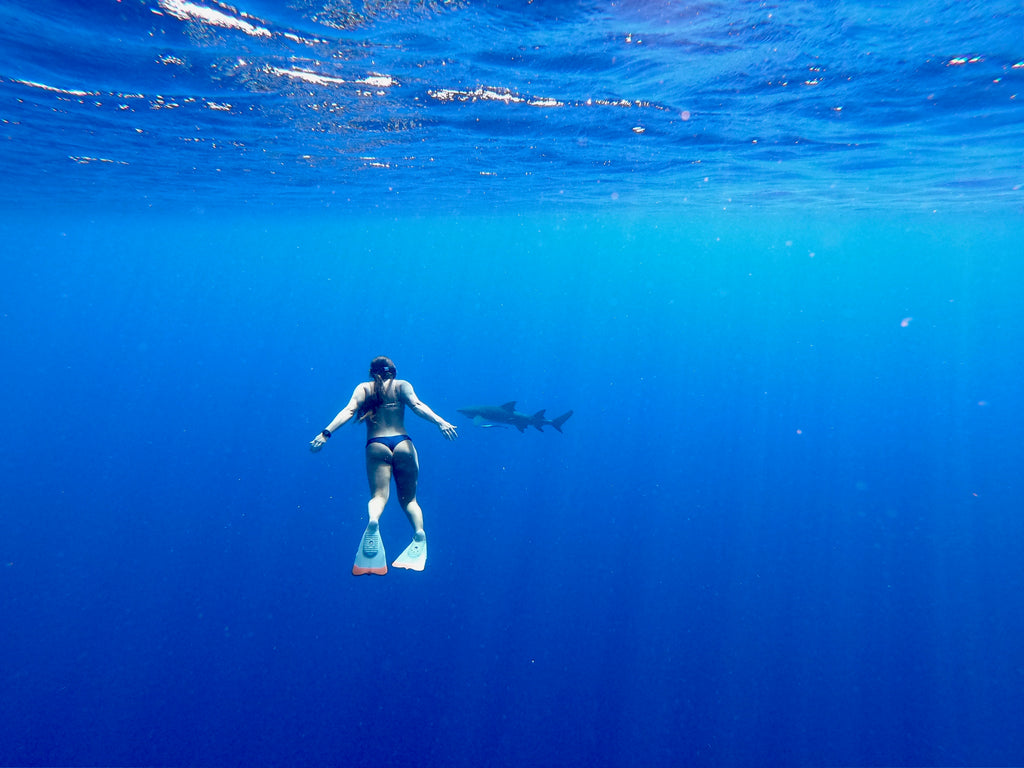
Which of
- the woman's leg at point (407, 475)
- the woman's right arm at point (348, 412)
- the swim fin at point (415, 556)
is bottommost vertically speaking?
the swim fin at point (415, 556)

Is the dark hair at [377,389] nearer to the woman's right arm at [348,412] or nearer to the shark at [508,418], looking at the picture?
the woman's right arm at [348,412]

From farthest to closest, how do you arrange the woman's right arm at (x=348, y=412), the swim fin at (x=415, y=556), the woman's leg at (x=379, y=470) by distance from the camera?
1. the woman's leg at (x=379, y=470)
2. the swim fin at (x=415, y=556)
3. the woman's right arm at (x=348, y=412)

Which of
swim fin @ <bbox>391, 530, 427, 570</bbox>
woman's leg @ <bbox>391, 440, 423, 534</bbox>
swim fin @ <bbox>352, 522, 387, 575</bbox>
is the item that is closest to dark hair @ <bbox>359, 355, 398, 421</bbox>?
woman's leg @ <bbox>391, 440, 423, 534</bbox>

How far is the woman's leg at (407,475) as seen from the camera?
24.0ft

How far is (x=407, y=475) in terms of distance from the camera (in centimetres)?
740

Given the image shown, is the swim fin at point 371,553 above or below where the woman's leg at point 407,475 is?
below

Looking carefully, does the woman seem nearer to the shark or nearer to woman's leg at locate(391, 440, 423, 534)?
woman's leg at locate(391, 440, 423, 534)

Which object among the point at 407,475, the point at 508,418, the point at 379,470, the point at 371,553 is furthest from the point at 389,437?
the point at 508,418

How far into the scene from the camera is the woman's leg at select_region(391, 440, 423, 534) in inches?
288

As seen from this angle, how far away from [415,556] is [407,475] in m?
1.10

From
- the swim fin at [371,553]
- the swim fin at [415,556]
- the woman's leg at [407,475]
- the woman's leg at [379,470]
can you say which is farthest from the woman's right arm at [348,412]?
the swim fin at [415,556]

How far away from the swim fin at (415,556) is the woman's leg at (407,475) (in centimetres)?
12

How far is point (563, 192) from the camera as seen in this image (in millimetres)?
25156

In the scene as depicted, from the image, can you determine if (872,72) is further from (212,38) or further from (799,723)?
Answer: (799,723)
